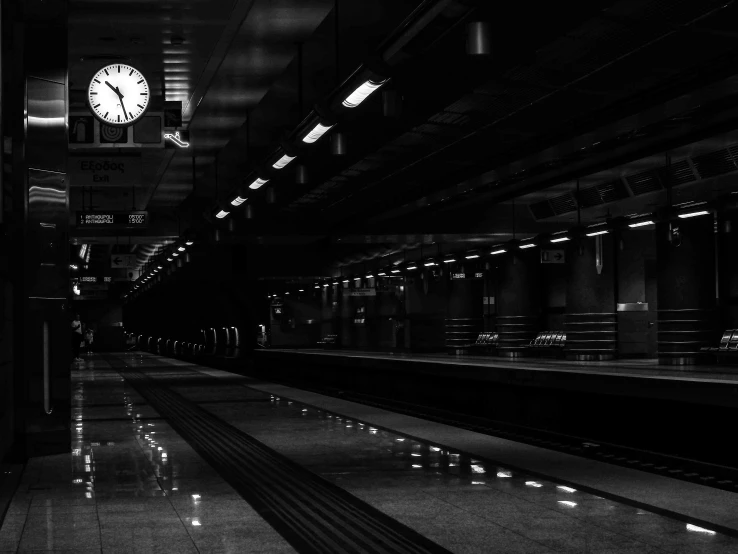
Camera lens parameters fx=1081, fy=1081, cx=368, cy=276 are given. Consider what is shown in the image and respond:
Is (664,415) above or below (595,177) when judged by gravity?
below

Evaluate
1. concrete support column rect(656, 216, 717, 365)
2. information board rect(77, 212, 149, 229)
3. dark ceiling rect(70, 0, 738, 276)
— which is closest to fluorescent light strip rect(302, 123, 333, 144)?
dark ceiling rect(70, 0, 738, 276)

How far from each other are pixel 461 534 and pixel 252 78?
10823 mm

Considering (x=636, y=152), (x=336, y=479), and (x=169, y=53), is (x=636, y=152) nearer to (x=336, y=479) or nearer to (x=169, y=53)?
(x=169, y=53)

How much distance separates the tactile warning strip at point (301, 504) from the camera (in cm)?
572

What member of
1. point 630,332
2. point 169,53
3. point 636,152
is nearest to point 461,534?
point 169,53

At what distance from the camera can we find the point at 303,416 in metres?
14.1

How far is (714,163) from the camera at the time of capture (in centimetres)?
2058

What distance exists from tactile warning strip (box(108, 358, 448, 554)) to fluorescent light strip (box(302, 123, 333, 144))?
3.53m

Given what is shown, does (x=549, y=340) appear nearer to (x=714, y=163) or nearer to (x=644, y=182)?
(x=644, y=182)

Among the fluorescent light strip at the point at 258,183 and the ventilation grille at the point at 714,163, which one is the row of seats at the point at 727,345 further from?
the fluorescent light strip at the point at 258,183

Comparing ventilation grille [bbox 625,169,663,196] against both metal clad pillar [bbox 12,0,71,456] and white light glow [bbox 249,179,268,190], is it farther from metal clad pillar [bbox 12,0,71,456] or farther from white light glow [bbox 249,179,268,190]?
metal clad pillar [bbox 12,0,71,456]

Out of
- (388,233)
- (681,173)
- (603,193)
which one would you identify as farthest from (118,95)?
(388,233)

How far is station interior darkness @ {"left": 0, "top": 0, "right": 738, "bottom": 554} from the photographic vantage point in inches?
266

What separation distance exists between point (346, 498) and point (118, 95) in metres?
7.43
